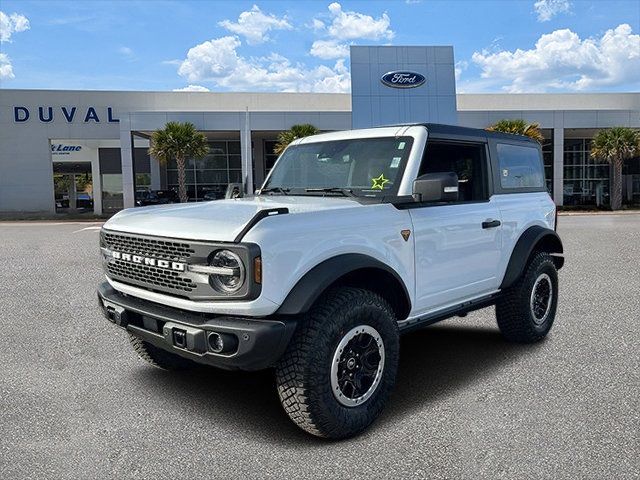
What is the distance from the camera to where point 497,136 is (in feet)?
16.4

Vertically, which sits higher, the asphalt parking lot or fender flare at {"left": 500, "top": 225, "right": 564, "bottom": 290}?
fender flare at {"left": 500, "top": 225, "right": 564, "bottom": 290}

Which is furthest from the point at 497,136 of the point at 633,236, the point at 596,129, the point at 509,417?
the point at 596,129

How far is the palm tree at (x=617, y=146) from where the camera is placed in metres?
31.5

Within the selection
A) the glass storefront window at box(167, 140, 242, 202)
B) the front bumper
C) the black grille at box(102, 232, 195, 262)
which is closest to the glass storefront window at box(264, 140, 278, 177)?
the glass storefront window at box(167, 140, 242, 202)

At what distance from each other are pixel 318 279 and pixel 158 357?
2.08 meters

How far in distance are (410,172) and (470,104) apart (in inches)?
1481

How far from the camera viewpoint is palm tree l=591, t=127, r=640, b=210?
31.5 metres

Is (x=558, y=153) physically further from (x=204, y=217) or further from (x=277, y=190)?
(x=204, y=217)

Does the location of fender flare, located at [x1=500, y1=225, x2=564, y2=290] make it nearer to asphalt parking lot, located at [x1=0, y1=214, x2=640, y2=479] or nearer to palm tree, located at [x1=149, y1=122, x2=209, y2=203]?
asphalt parking lot, located at [x1=0, y1=214, x2=640, y2=479]

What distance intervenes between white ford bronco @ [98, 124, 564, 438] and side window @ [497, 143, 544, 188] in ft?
0.13

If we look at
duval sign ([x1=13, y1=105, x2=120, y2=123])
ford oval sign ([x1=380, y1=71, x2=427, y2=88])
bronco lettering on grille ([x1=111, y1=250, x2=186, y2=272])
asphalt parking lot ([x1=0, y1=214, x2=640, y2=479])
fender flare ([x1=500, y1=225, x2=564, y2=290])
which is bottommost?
asphalt parking lot ([x1=0, y1=214, x2=640, y2=479])

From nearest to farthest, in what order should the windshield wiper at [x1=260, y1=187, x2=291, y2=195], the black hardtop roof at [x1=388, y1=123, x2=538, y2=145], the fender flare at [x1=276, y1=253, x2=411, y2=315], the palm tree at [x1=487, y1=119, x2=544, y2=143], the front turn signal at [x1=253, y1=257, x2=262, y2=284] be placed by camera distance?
the front turn signal at [x1=253, y1=257, x2=262, y2=284], the fender flare at [x1=276, y1=253, x2=411, y2=315], the black hardtop roof at [x1=388, y1=123, x2=538, y2=145], the windshield wiper at [x1=260, y1=187, x2=291, y2=195], the palm tree at [x1=487, y1=119, x2=544, y2=143]

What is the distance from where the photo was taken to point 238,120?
101 ft

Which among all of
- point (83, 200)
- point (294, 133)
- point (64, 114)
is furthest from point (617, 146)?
A: point (83, 200)
